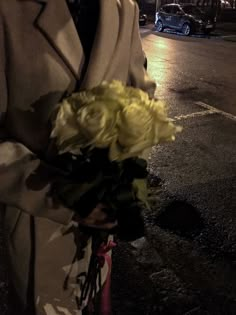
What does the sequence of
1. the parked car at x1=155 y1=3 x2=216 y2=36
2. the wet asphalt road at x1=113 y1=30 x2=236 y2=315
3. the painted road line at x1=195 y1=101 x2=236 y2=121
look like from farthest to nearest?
the parked car at x1=155 y1=3 x2=216 y2=36
the painted road line at x1=195 y1=101 x2=236 y2=121
the wet asphalt road at x1=113 y1=30 x2=236 y2=315

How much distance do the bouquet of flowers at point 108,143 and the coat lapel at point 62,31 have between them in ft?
0.56

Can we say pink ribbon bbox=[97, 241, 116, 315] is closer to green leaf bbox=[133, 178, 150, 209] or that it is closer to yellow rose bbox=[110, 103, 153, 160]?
green leaf bbox=[133, 178, 150, 209]

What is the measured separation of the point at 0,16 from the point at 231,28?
80.1ft

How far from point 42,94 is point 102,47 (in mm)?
224

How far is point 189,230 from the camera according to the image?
3.94 m

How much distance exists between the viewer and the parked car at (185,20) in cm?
2020

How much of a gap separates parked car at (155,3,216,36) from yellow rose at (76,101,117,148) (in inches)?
778

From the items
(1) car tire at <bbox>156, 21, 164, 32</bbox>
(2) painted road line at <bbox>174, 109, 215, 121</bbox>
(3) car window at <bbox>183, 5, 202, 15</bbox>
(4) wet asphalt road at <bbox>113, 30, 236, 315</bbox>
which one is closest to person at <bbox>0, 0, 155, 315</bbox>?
(4) wet asphalt road at <bbox>113, 30, 236, 315</bbox>

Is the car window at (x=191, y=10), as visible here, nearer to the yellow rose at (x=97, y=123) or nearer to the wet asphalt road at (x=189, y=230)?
the wet asphalt road at (x=189, y=230)

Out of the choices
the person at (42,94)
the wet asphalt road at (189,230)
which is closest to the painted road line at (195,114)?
the wet asphalt road at (189,230)

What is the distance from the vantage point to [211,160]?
5.46 meters

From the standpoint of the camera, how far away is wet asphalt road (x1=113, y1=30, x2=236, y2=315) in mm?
3104

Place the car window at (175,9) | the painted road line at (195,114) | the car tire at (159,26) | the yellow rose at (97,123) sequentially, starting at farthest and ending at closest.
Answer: the car tire at (159,26)
the car window at (175,9)
the painted road line at (195,114)
the yellow rose at (97,123)

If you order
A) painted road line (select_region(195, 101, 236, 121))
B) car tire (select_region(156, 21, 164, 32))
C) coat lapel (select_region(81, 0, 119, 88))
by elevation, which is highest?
coat lapel (select_region(81, 0, 119, 88))
